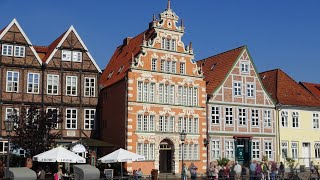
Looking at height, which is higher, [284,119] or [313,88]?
[313,88]

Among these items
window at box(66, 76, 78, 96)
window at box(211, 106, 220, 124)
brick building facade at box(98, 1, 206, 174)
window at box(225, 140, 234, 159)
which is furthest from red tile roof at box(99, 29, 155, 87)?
window at box(225, 140, 234, 159)

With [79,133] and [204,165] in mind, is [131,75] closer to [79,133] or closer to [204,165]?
[79,133]

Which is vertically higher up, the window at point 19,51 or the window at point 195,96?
the window at point 19,51

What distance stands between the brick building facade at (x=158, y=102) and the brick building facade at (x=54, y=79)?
5.98ft

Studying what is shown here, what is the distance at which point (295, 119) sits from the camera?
49.5 m

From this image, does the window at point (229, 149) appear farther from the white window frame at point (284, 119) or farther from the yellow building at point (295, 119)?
the white window frame at point (284, 119)

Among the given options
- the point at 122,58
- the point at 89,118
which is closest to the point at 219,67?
the point at 122,58

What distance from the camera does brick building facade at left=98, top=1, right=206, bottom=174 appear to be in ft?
136

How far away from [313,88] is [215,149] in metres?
16.3

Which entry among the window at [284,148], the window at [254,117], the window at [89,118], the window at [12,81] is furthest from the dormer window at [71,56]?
the window at [284,148]

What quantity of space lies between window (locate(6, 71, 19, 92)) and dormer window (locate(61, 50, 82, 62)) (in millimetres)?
4217

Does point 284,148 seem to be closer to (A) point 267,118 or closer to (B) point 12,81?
(A) point 267,118

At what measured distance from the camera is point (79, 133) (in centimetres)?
4312

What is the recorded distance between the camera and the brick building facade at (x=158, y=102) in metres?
41.4
